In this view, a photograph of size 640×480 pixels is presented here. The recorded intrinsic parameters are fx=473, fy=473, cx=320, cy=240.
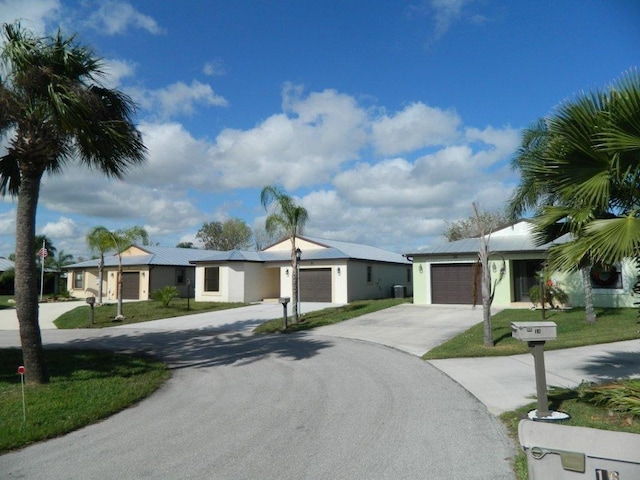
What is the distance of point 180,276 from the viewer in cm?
3491

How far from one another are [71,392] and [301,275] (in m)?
20.8

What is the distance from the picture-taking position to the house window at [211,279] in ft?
96.6

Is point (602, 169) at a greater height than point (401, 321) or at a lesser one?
greater

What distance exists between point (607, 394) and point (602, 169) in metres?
A: 2.86

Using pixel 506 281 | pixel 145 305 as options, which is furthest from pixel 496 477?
pixel 145 305

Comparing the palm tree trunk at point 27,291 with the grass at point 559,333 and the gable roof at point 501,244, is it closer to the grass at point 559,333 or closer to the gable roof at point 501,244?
the grass at point 559,333

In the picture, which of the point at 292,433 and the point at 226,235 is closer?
the point at 292,433

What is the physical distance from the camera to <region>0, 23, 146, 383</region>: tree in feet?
26.1

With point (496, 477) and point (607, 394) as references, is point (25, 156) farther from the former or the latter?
point (607, 394)

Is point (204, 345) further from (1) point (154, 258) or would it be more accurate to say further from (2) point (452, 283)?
(1) point (154, 258)

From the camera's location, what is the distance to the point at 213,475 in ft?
14.8

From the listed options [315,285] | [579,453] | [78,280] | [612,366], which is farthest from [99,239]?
[579,453]

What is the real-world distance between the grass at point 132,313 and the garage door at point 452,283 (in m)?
10.7

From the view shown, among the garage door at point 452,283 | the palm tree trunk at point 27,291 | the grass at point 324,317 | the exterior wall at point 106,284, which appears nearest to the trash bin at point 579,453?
the palm tree trunk at point 27,291
